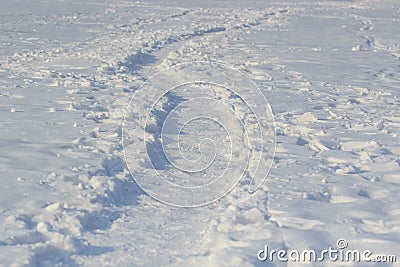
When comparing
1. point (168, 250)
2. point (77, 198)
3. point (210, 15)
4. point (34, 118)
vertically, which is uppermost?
point (210, 15)

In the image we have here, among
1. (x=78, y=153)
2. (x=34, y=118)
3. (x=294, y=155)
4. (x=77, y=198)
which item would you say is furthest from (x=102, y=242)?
(x=34, y=118)

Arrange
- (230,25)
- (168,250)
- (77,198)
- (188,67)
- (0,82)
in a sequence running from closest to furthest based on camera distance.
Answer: (168,250)
(77,198)
(0,82)
(188,67)
(230,25)

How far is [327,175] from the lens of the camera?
7340mm

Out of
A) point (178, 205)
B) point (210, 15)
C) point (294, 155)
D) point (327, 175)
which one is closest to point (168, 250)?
point (178, 205)

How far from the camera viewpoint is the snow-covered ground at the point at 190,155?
17.7 feet

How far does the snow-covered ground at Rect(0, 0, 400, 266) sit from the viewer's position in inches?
212

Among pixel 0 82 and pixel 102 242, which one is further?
pixel 0 82

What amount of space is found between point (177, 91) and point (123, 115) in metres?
2.41

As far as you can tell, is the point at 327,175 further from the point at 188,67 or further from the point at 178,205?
the point at 188,67

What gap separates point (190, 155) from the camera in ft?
26.5

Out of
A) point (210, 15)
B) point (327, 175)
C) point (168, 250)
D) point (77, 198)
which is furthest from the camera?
point (210, 15)

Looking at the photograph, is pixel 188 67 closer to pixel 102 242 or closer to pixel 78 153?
pixel 78 153

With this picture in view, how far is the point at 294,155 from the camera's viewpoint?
26.8 ft

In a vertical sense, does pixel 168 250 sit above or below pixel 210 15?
below
